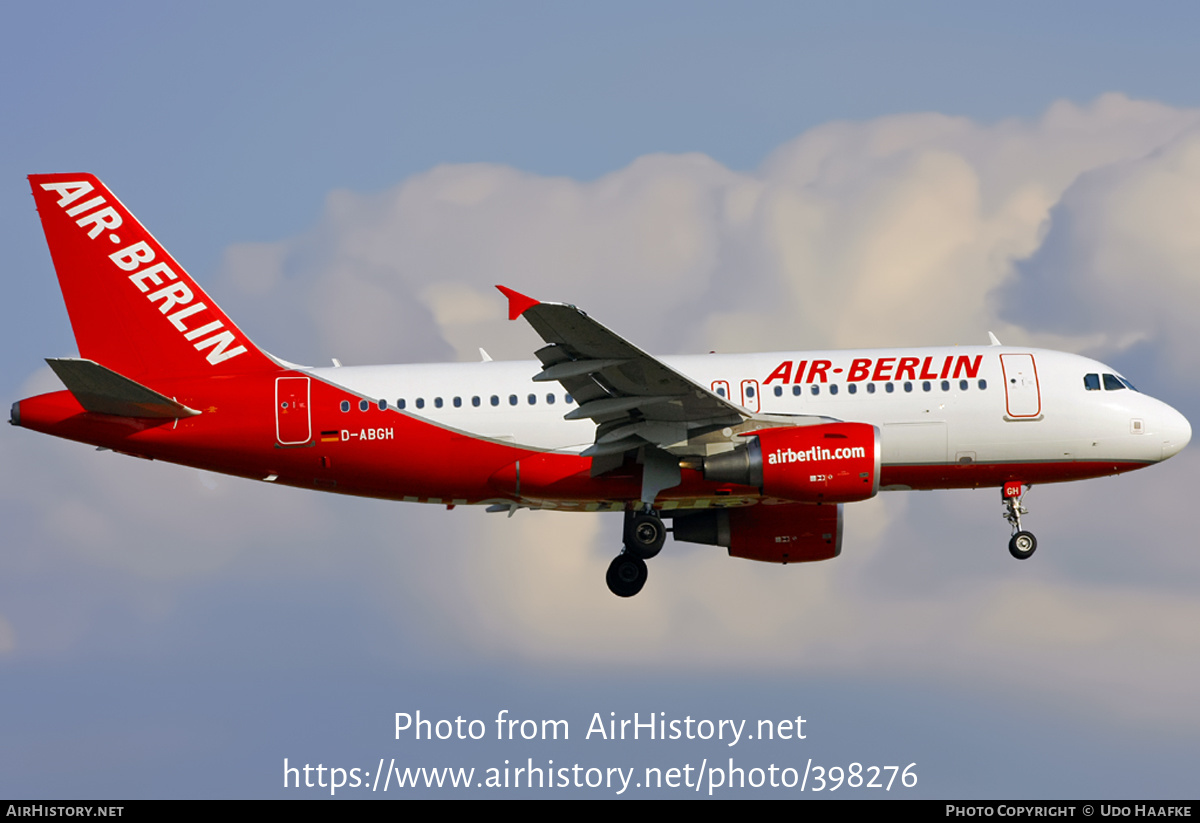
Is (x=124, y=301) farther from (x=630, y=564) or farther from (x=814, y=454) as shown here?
(x=814, y=454)

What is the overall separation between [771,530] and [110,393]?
17.9m

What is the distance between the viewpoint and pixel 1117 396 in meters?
43.8

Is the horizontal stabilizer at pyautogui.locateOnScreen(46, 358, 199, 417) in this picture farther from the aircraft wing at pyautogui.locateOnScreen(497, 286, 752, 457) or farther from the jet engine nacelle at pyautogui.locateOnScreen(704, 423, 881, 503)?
the jet engine nacelle at pyautogui.locateOnScreen(704, 423, 881, 503)

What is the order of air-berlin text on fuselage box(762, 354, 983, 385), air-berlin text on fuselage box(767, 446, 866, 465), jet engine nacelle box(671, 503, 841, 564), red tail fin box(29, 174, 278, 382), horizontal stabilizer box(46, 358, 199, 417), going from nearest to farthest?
horizontal stabilizer box(46, 358, 199, 417) → air-berlin text on fuselage box(767, 446, 866, 465) → air-berlin text on fuselage box(762, 354, 983, 385) → red tail fin box(29, 174, 278, 382) → jet engine nacelle box(671, 503, 841, 564)

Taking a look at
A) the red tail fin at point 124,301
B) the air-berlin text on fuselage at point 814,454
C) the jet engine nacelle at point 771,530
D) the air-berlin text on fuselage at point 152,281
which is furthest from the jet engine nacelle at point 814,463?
the air-berlin text on fuselage at point 152,281

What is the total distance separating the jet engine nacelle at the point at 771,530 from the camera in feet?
152

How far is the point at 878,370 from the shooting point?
42.5m

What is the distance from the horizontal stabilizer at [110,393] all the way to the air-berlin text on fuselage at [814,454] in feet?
48.4

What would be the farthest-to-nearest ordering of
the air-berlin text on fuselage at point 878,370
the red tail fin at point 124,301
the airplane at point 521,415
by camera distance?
1. the red tail fin at point 124,301
2. the air-berlin text on fuselage at point 878,370
3. the airplane at point 521,415

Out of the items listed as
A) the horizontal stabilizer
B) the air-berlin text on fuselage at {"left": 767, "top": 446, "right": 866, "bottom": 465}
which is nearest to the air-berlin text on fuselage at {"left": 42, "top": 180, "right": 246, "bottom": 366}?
the horizontal stabilizer

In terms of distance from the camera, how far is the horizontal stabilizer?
39.8 m

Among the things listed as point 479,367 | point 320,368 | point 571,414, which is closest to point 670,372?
point 571,414

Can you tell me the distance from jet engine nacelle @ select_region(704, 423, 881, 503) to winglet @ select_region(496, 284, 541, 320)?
7701 mm

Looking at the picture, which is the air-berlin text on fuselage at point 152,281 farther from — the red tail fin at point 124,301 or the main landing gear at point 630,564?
the main landing gear at point 630,564
